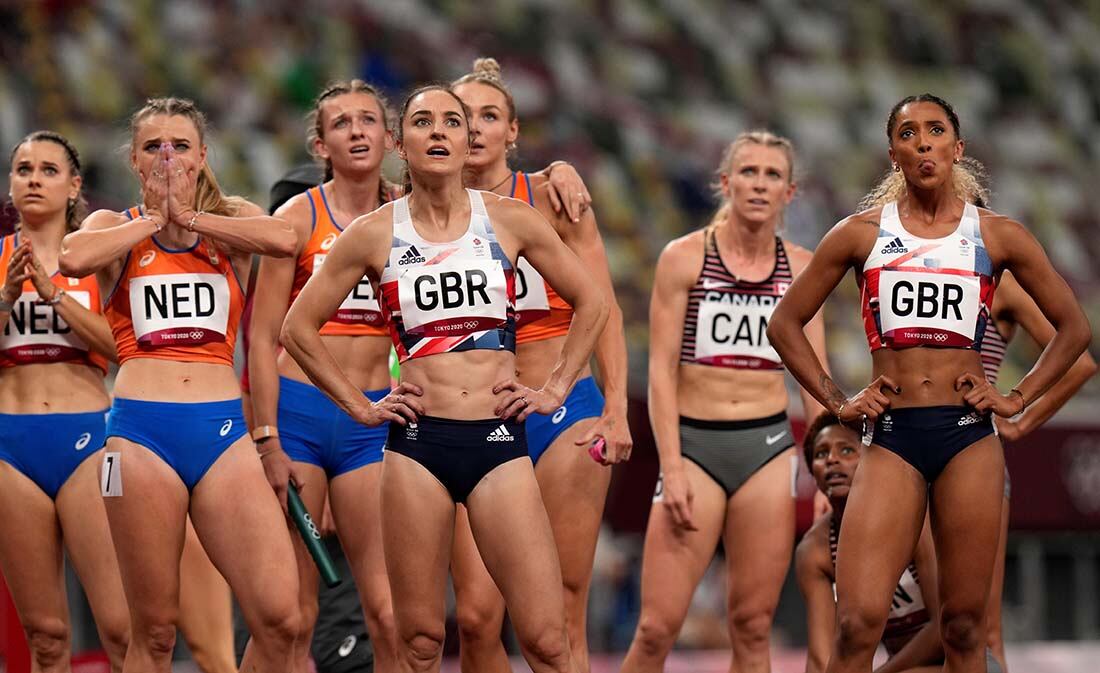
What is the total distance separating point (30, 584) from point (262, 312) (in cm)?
126

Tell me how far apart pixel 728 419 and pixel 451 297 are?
1.79 metres

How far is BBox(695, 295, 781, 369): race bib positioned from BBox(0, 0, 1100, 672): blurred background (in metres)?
3.73

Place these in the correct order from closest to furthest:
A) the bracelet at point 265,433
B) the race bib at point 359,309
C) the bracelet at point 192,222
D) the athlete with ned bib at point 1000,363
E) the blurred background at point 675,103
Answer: the bracelet at point 192,222, the bracelet at point 265,433, the race bib at point 359,309, the athlete with ned bib at point 1000,363, the blurred background at point 675,103

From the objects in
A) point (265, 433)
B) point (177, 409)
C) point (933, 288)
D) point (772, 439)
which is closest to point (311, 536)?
point (265, 433)

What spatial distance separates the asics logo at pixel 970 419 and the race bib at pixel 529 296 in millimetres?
1497

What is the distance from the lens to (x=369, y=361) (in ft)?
18.8

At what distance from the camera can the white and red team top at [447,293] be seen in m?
4.80

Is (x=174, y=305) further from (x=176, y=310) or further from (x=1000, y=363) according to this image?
(x=1000, y=363)

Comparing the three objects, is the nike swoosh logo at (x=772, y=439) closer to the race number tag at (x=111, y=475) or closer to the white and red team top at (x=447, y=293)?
the white and red team top at (x=447, y=293)

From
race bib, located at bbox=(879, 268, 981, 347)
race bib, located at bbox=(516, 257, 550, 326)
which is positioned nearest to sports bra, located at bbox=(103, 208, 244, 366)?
race bib, located at bbox=(516, 257, 550, 326)

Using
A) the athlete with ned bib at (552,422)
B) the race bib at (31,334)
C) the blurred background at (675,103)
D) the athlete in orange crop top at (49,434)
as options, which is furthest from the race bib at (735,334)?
the blurred background at (675,103)

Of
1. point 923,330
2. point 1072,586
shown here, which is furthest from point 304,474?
point 1072,586

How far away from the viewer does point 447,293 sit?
15.8ft

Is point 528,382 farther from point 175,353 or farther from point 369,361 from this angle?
point 175,353
